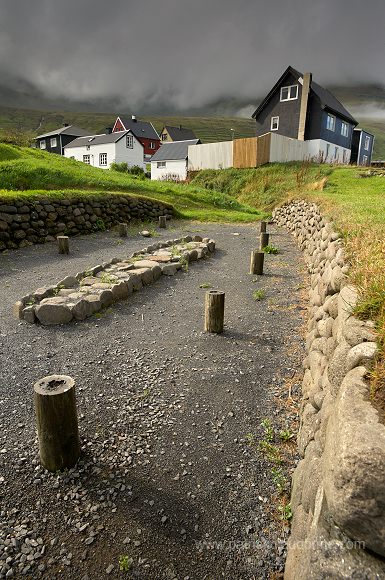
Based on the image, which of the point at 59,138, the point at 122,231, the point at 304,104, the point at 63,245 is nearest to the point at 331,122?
the point at 304,104

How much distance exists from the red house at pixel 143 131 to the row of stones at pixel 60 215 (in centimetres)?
4800

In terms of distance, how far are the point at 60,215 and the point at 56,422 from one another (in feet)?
37.9

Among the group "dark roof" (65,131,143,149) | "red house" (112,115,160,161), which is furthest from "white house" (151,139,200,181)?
"red house" (112,115,160,161)

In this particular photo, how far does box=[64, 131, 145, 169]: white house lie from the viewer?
53.6 m

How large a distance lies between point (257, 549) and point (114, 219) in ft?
47.5

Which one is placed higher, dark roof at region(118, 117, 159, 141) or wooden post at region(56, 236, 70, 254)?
dark roof at region(118, 117, 159, 141)

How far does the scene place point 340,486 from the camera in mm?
1537

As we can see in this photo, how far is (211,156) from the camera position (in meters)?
29.4

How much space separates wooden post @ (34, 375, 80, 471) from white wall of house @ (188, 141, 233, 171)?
27.8 m

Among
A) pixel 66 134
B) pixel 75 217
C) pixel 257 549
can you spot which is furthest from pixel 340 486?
pixel 66 134

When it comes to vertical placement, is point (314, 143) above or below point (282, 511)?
above

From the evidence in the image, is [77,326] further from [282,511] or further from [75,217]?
[75,217]

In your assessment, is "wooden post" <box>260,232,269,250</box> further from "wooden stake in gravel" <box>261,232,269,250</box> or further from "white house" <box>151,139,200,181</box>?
"white house" <box>151,139,200,181</box>

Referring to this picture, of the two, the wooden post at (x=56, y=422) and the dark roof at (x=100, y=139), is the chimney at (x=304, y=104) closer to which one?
the dark roof at (x=100, y=139)
